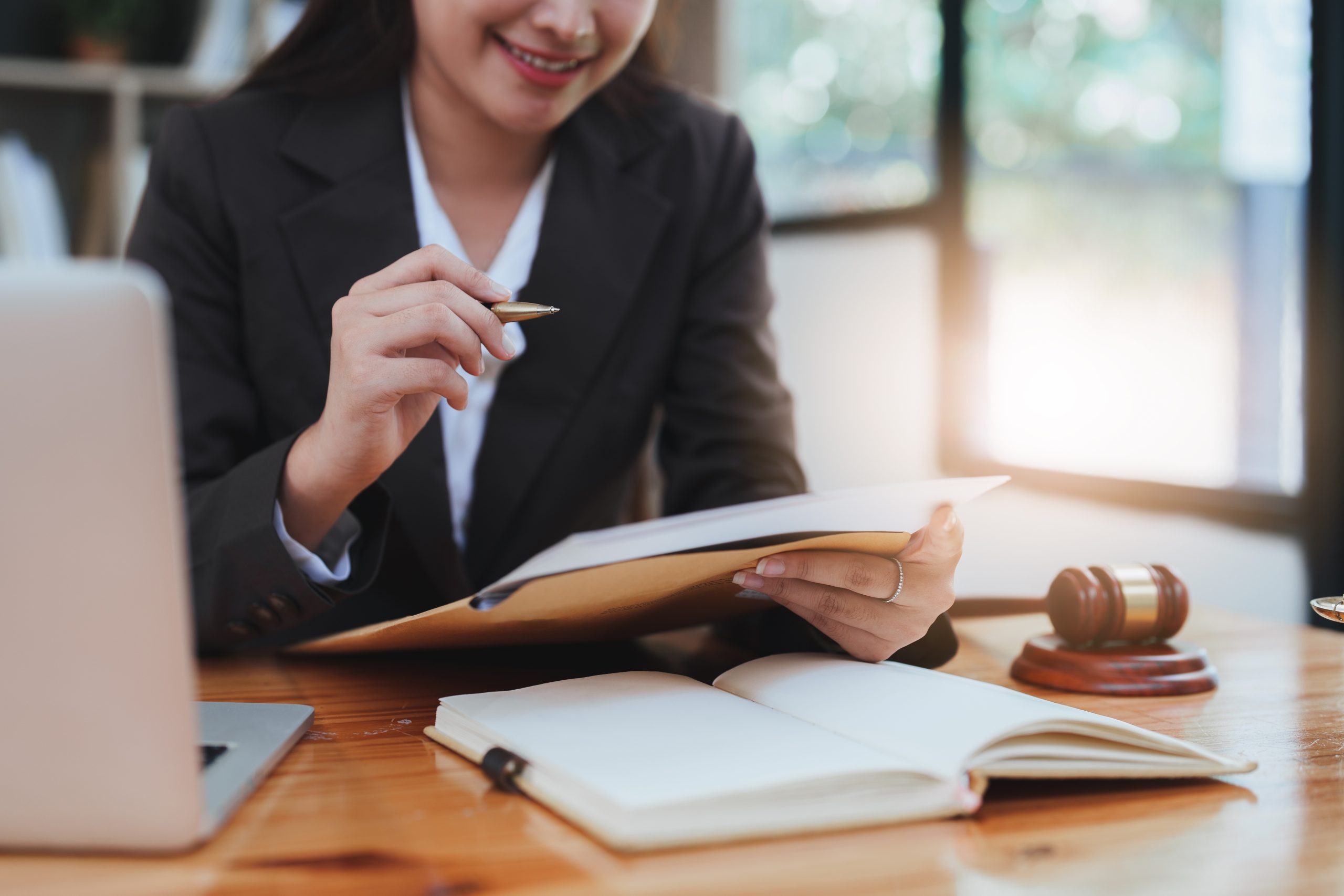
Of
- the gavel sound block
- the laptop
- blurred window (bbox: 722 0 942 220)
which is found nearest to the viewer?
the laptop

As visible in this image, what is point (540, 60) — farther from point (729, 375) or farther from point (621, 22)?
point (729, 375)

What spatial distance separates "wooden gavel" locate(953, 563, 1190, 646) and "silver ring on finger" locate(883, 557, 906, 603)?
0.18 metres

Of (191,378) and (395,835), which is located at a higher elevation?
(191,378)

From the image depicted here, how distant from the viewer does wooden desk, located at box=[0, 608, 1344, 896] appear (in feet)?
1.56

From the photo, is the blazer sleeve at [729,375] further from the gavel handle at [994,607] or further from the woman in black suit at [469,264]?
the gavel handle at [994,607]

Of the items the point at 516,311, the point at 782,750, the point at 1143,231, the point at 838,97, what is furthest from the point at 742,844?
the point at 838,97

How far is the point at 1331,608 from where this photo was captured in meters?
0.70

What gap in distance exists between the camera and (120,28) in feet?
8.75

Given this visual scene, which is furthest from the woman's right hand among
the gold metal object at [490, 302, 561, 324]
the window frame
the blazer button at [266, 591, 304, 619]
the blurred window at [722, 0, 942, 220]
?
the blurred window at [722, 0, 942, 220]

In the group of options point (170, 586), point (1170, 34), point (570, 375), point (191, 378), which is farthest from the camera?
point (1170, 34)

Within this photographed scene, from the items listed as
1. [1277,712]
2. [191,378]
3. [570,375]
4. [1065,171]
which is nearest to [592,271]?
[570,375]

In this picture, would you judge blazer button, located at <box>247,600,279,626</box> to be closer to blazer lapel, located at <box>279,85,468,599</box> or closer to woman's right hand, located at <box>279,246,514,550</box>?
woman's right hand, located at <box>279,246,514,550</box>

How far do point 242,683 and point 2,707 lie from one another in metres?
0.41

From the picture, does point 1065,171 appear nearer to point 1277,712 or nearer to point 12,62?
point 1277,712
